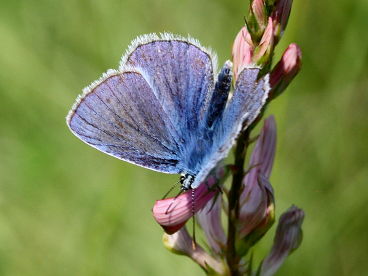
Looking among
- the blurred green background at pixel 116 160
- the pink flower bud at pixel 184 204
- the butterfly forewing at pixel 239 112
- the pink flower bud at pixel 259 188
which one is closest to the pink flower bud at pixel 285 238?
the pink flower bud at pixel 259 188

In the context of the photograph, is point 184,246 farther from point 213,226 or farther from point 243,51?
point 243,51

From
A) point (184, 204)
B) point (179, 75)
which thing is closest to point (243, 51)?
point (179, 75)

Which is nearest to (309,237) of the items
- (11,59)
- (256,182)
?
(256,182)

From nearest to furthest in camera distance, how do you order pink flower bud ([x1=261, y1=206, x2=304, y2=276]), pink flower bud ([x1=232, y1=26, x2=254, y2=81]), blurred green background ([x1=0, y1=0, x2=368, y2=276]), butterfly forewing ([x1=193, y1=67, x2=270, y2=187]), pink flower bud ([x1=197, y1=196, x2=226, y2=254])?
butterfly forewing ([x1=193, y1=67, x2=270, y2=187]), pink flower bud ([x1=232, y1=26, x2=254, y2=81]), pink flower bud ([x1=261, y1=206, x2=304, y2=276]), pink flower bud ([x1=197, y1=196, x2=226, y2=254]), blurred green background ([x1=0, y1=0, x2=368, y2=276])

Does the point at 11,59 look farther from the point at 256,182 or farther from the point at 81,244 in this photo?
the point at 256,182

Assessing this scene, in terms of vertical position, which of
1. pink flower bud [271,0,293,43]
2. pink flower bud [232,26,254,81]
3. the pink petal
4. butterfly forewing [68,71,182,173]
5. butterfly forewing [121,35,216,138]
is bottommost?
the pink petal

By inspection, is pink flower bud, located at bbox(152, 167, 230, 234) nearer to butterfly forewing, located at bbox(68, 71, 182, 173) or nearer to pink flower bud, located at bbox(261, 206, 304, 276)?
butterfly forewing, located at bbox(68, 71, 182, 173)

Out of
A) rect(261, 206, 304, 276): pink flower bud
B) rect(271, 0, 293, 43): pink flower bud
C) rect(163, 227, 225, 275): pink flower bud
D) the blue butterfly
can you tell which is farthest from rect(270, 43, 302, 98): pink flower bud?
rect(163, 227, 225, 275): pink flower bud

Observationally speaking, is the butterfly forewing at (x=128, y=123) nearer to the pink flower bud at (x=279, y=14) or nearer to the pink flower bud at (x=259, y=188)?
the pink flower bud at (x=259, y=188)
